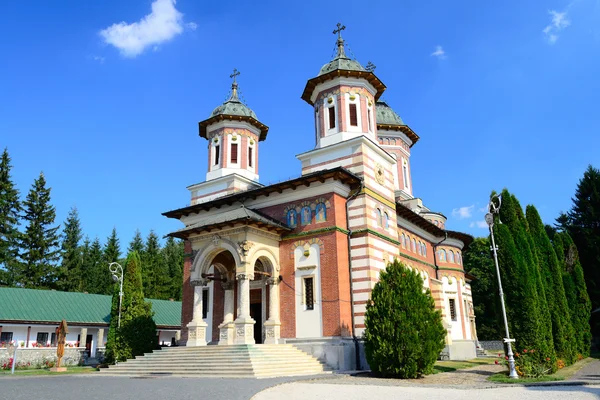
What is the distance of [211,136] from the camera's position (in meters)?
28.4

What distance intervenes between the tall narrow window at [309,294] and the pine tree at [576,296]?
48.5 feet

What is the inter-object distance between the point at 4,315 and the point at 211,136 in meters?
16.8

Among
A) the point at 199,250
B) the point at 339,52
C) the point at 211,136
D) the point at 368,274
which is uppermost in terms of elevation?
the point at 339,52

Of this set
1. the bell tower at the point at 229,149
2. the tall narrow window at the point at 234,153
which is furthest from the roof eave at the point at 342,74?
the tall narrow window at the point at 234,153

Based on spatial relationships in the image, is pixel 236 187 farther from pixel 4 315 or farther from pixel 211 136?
pixel 4 315

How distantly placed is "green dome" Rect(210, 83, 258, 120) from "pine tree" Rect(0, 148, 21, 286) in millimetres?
29338

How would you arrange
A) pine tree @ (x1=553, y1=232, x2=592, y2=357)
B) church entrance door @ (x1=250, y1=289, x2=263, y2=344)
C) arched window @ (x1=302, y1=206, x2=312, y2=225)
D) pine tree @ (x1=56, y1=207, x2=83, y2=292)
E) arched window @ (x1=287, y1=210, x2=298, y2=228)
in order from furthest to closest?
pine tree @ (x1=56, y1=207, x2=83, y2=292)
pine tree @ (x1=553, y1=232, x2=592, y2=357)
church entrance door @ (x1=250, y1=289, x2=263, y2=344)
arched window @ (x1=287, y1=210, x2=298, y2=228)
arched window @ (x1=302, y1=206, x2=312, y2=225)

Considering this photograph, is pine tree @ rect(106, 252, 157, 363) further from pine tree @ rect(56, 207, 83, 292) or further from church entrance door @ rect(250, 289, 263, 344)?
pine tree @ rect(56, 207, 83, 292)

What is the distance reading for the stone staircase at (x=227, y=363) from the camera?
1653 centimetres

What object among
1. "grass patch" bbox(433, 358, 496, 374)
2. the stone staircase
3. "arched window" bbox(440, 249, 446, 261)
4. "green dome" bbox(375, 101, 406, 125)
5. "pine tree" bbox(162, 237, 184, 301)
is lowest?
"grass patch" bbox(433, 358, 496, 374)

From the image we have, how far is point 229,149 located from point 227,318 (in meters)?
11.1

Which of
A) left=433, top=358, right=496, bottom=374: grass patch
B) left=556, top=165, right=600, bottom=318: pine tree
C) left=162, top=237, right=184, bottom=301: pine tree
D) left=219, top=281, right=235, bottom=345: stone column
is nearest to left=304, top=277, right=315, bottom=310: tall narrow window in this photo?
left=219, top=281, right=235, bottom=345: stone column

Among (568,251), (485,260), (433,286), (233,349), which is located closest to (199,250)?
(233,349)

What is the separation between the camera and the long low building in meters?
29.0
